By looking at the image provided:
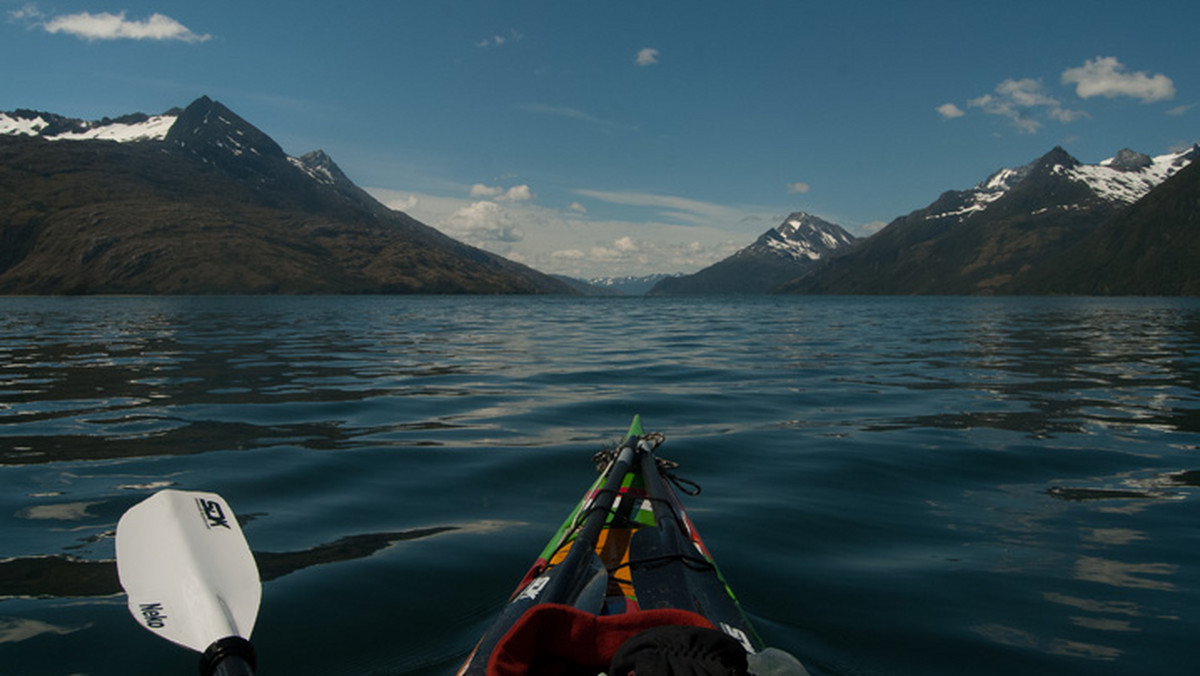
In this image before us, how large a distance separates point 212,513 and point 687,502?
5.66m

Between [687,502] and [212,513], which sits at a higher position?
[212,513]

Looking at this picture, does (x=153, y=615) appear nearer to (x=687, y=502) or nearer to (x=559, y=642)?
(x=559, y=642)

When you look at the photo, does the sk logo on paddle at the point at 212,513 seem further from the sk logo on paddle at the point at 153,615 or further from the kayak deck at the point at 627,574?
the kayak deck at the point at 627,574

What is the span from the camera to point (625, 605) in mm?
4230

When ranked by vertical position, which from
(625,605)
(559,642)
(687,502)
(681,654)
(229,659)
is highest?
(681,654)

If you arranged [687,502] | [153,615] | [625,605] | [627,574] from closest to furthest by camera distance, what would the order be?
1. [153,615]
2. [625,605]
3. [627,574]
4. [687,502]

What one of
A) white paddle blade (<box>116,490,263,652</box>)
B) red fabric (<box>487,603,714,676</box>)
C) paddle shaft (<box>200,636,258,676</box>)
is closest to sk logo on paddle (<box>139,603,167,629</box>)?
white paddle blade (<box>116,490,263,652</box>)

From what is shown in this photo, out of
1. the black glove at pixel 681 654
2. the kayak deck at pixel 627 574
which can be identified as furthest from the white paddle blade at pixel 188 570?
the black glove at pixel 681 654

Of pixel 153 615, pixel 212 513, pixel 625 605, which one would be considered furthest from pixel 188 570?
pixel 625 605

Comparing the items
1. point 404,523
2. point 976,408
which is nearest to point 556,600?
point 404,523

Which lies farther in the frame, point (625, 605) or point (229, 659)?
point (625, 605)

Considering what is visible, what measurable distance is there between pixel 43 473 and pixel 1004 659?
11.9 m

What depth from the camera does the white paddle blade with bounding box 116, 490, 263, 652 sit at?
3852 mm

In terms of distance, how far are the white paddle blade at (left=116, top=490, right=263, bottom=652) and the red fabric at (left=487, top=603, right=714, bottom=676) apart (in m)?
1.82
